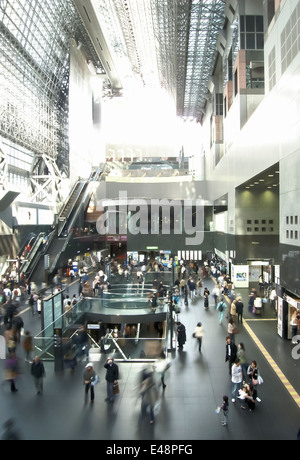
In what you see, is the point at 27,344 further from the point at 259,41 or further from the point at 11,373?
the point at 259,41

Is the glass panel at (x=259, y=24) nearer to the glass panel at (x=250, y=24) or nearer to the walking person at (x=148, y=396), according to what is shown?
the glass panel at (x=250, y=24)

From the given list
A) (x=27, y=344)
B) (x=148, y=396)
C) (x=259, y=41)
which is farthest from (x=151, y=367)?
(x=259, y=41)

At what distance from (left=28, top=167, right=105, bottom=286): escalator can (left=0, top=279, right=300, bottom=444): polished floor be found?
13.7 m

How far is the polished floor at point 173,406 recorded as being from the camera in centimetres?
716

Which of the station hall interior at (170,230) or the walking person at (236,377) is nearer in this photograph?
the walking person at (236,377)

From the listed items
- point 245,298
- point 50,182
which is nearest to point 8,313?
point 245,298

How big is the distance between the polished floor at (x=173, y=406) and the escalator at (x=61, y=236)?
1374cm

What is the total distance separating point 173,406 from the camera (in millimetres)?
8336

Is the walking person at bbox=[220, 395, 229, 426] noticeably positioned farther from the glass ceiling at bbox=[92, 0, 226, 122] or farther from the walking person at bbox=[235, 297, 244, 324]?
the glass ceiling at bbox=[92, 0, 226, 122]

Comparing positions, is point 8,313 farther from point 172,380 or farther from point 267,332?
point 267,332

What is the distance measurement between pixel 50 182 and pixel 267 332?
39.9 meters

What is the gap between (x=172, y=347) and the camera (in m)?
12.4

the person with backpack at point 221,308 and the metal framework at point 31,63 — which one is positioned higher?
the metal framework at point 31,63

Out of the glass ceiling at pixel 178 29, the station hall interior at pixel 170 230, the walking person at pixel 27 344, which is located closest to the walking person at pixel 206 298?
the station hall interior at pixel 170 230
